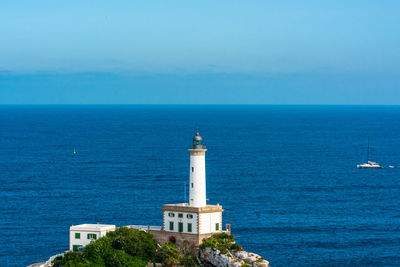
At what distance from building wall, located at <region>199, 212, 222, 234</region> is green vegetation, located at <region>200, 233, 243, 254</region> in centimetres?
96

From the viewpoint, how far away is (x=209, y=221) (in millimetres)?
66750

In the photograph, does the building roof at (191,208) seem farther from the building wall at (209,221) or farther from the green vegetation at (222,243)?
the green vegetation at (222,243)

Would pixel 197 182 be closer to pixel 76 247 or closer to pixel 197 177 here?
pixel 197 177

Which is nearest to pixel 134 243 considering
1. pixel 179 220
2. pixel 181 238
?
pixel 181 238

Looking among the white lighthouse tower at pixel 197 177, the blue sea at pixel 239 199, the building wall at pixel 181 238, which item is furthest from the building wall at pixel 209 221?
the blue sea at pixel 239 199

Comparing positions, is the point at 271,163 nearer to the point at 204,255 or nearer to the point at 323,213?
the point at 323,213

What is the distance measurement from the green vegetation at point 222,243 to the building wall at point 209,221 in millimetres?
964

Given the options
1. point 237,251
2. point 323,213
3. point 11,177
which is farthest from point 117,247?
point 11,177

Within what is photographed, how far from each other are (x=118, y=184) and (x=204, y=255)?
60327 millimetres

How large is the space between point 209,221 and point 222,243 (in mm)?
3315

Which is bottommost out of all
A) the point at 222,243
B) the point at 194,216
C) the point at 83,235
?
the point at 222,243

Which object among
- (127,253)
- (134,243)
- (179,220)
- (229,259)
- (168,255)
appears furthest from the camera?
(179,220)

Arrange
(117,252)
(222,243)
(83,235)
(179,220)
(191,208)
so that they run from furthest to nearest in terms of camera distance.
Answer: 1. (179,220)
2. (83,235)
3. (191,208)
4. (222,243)
5. (117,252)

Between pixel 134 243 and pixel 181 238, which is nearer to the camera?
pixel 134 243
